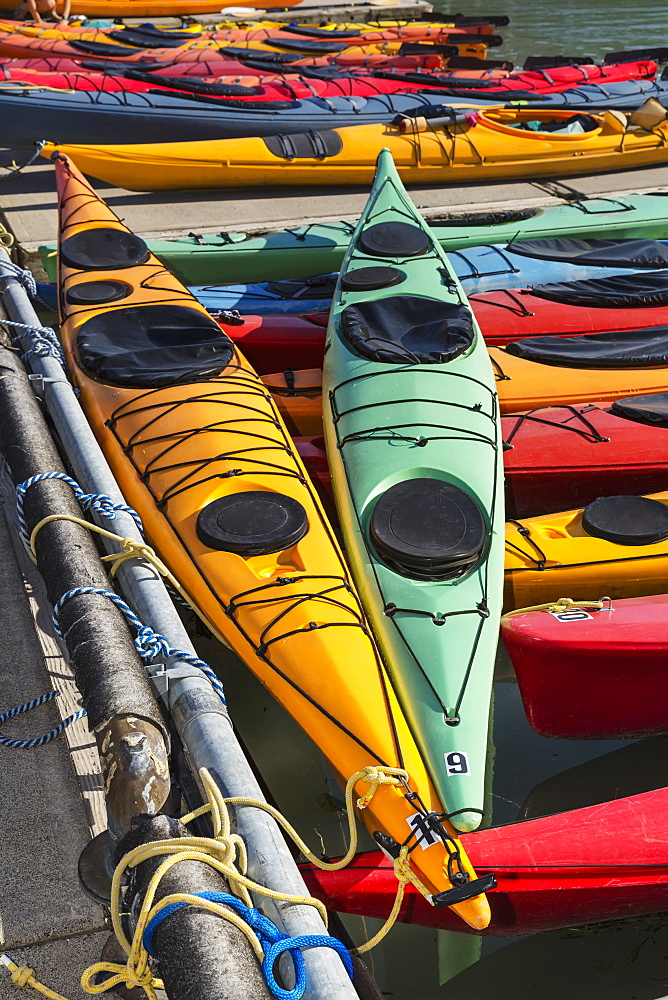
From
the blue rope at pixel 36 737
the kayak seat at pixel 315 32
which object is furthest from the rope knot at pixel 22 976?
the kayak seat at pixel 315 32

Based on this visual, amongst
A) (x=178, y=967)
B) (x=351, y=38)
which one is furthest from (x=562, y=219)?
(x=351, y=38)

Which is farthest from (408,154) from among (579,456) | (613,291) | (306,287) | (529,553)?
(529,553)

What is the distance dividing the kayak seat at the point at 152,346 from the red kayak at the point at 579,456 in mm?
626

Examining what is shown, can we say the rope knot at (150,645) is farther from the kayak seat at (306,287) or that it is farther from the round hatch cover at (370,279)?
the kayak seat at (306,287)

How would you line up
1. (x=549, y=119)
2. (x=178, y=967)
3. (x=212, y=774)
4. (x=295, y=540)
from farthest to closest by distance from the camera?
(x=549, y=119) < (x=295, y=540) < (x=212, y=774) < (x=178, y=967)

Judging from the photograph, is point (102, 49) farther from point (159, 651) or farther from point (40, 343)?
A: point (159, 651)

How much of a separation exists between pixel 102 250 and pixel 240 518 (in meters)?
2.52

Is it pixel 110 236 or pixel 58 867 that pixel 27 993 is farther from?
pixel 110 236

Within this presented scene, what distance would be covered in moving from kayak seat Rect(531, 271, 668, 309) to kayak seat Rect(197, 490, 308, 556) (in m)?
2.64

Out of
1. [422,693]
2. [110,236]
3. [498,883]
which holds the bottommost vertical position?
[498,883]

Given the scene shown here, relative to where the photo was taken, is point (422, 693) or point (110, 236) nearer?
point (422, 693)

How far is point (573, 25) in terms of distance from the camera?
631 inches

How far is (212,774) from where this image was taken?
1.95 meters

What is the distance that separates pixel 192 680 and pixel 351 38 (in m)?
11.5
